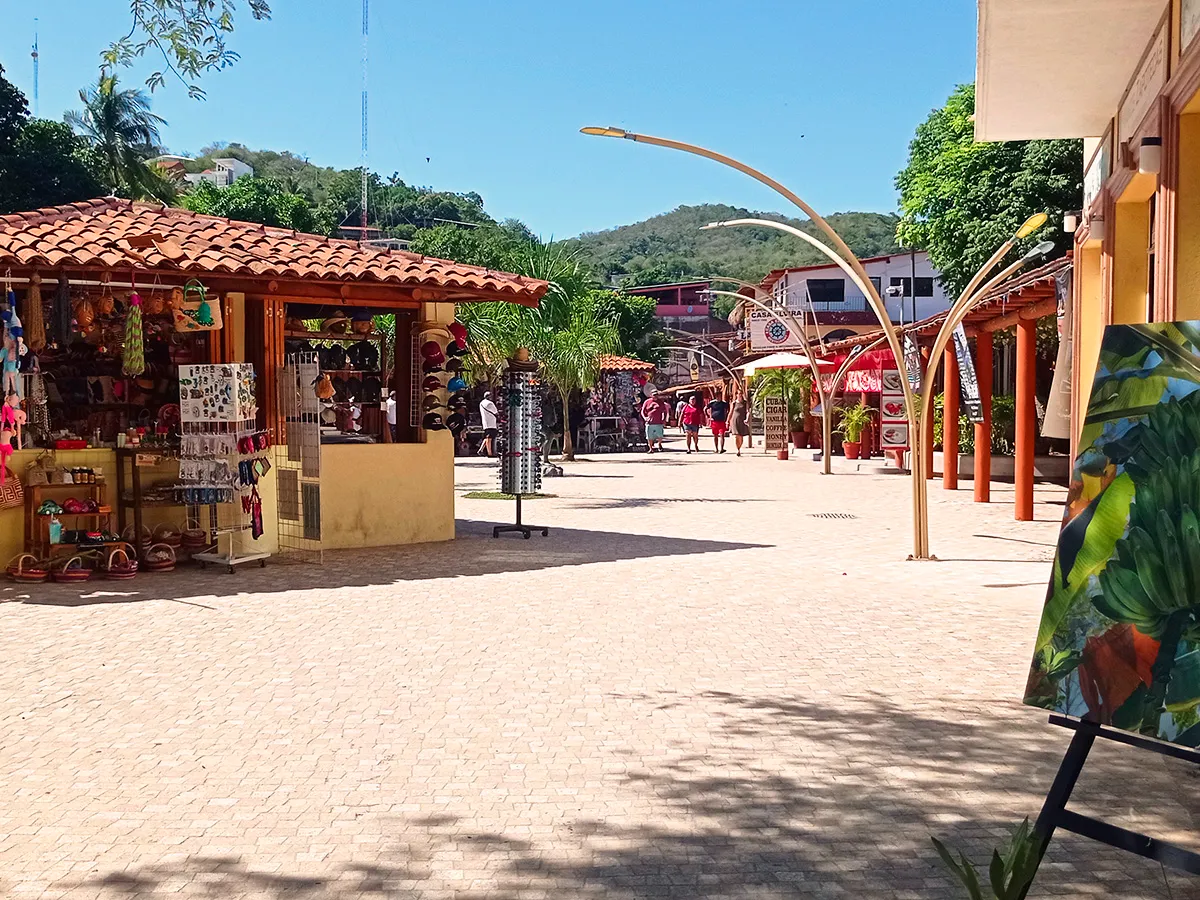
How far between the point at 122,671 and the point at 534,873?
389cm

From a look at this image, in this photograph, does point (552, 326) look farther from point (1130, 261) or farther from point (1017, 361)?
point (1130, 261)

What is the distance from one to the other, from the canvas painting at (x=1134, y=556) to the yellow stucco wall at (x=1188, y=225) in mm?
3493

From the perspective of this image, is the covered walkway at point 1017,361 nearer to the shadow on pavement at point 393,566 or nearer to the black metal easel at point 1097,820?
the shadow on pavement at point 393,566

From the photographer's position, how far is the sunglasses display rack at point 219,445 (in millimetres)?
10625

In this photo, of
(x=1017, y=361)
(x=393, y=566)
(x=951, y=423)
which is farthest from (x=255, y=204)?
(x=393, y=566)

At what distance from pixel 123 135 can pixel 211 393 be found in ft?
94.2

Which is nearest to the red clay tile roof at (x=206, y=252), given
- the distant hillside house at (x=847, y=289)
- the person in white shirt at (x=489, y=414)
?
the person in white shirt at (x=489, y=414)

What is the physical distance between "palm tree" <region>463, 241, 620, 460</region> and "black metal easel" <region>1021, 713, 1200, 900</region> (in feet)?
71.6

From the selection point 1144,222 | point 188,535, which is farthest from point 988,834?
point 188,535

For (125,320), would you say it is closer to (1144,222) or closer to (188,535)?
(188,535)

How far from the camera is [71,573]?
10.1 metres

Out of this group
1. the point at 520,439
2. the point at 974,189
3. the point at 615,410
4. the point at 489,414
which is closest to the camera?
the point at 520,439

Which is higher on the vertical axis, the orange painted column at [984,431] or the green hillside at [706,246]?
the green hillside at [706,246]

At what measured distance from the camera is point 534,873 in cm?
386
